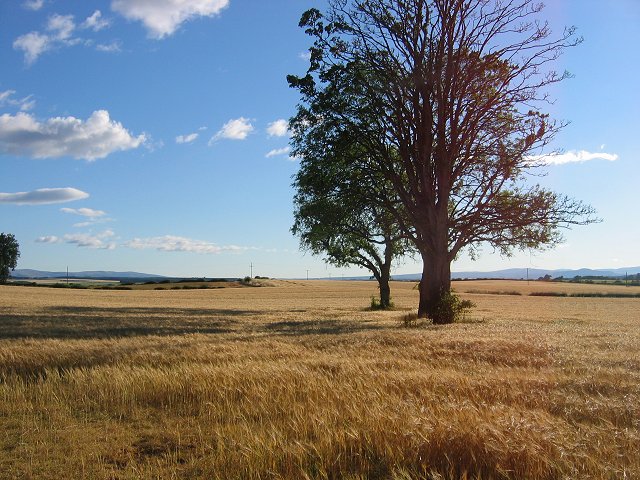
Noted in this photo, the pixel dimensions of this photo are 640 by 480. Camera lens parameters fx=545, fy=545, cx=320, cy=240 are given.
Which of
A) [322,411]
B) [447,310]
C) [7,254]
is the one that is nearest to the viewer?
[322,411]

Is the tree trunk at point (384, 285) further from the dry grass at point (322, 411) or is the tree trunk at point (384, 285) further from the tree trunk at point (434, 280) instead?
the dry grass at point (322, 411)

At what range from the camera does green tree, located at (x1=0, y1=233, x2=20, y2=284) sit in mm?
114562

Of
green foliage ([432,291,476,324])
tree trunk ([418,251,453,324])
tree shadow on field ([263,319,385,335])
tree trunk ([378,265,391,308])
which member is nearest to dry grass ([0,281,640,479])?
tree shadow on field ([263,319,385,335])

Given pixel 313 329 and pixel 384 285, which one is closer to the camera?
pixel 313 329

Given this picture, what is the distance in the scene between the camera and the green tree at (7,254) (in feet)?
376

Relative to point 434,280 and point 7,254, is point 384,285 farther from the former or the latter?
point 7,254

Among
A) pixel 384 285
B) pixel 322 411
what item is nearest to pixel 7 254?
pixel 384 285

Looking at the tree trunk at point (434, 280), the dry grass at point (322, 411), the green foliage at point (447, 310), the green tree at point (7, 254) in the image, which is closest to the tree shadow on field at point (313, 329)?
the green foliage at point (447, 310)

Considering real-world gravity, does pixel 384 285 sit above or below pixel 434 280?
below

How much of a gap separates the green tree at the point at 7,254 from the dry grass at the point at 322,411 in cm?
11843

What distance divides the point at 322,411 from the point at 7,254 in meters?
127

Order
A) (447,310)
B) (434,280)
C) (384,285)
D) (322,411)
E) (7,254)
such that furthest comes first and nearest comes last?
(7,254) < (384,285) < (434,280) < (447,310) < (322,411)

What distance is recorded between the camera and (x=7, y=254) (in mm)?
114625

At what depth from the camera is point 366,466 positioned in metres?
4.84
